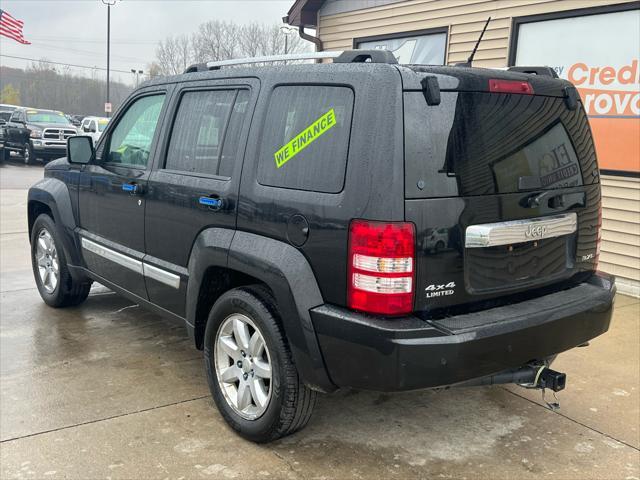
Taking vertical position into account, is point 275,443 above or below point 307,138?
below

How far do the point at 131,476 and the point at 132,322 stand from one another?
234cm

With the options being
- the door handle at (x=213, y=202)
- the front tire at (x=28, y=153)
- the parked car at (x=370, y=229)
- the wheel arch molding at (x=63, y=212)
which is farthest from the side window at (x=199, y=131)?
the front tire at (x=28, y=153)

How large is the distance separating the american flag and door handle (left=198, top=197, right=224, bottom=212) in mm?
26258

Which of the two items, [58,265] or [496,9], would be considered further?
[496,9]

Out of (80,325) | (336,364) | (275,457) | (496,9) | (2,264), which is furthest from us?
(496,9)

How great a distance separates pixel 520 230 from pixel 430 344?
75cm

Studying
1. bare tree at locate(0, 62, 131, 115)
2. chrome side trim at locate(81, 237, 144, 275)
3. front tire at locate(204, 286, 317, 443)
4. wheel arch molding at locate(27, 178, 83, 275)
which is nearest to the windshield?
wheel arch molding at locate(27, 178, 83, 275)

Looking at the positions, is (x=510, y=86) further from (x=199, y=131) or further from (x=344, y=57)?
(x=199, y=131)

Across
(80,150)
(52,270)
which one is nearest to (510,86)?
(80,150)

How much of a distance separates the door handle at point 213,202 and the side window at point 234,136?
143mm

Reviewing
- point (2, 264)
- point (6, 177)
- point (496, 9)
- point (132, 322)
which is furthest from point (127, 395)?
point (6, 177)

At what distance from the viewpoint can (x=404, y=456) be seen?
10.3 feet

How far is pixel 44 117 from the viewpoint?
870 inches

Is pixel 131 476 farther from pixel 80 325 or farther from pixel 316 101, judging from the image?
pixel 80 325
